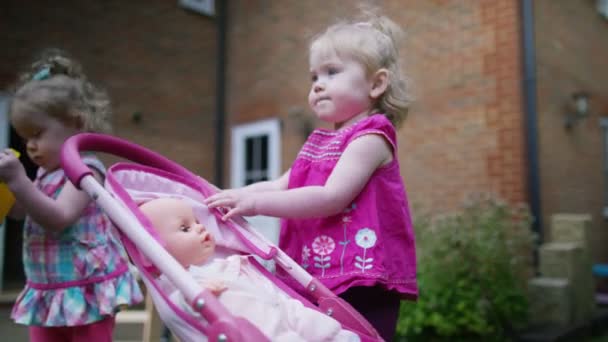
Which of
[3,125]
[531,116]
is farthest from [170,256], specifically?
[3,125]

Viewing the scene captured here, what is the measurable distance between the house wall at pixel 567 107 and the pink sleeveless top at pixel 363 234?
4545mm

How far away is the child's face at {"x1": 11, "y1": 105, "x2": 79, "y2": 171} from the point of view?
1866mm

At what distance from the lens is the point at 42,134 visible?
6.19 ft

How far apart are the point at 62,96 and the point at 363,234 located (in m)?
1.24

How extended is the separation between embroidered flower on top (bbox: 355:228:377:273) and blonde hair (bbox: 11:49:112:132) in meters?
1.17

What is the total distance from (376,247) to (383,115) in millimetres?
438

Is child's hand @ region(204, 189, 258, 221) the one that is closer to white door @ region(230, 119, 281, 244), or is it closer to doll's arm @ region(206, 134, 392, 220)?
doll's arm @ region(206, 134, 392, 220)

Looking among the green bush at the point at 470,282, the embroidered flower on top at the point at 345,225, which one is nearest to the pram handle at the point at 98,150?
the embroidered flower on top at the point at 345,225

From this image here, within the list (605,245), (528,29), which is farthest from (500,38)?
(605,245)

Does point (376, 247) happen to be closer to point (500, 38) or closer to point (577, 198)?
point (500, 38)

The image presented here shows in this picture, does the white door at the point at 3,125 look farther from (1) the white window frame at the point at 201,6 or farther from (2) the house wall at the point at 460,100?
(2) the house wall at the point at 460,100

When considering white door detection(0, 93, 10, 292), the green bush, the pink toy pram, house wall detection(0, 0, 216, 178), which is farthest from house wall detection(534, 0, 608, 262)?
white door detection(0, 93, 10, 292)

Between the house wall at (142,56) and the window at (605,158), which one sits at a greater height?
the house wall at (142,56)

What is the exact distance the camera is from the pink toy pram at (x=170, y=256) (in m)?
1.17
